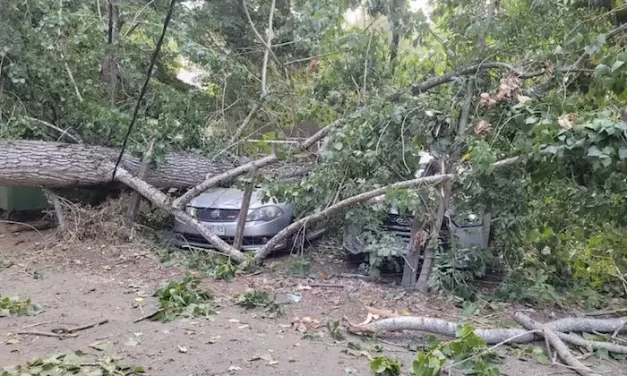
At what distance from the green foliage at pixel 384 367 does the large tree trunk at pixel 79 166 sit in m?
4.14

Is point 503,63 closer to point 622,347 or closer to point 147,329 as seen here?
point 622,347

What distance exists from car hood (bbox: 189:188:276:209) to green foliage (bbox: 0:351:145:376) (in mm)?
3576

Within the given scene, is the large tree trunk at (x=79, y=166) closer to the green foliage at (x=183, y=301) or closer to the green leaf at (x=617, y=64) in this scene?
the green foliage at (x=183, y=301)

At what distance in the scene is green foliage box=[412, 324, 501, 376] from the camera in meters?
3.32

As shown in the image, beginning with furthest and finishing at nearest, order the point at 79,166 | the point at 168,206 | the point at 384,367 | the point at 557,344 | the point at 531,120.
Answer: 1. the point at 79,166
2. the point at 168,206
3. the point at 531,120
4. the point at 557,344
5. the point at 384,367

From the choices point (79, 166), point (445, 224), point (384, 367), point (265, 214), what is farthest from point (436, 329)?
point (79, 166)

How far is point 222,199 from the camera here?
7.06 meters

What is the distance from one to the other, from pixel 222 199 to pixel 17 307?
119 inches

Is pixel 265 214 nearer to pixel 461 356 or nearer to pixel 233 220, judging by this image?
pixel 233 220

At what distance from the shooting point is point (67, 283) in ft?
17.5

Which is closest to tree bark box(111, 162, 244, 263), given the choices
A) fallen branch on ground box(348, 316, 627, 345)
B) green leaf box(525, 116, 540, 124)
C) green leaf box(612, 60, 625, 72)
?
fallen branch on ground box(348, 316, 627, 345)

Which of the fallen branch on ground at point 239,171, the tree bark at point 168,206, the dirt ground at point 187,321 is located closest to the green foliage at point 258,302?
the dirt ground at point 187,321

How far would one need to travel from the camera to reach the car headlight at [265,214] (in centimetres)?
676

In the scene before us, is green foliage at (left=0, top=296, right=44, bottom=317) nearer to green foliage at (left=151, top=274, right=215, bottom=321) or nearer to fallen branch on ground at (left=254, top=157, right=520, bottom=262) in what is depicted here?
green foliage at (left=151, top=274, right=215, bottom=321)
